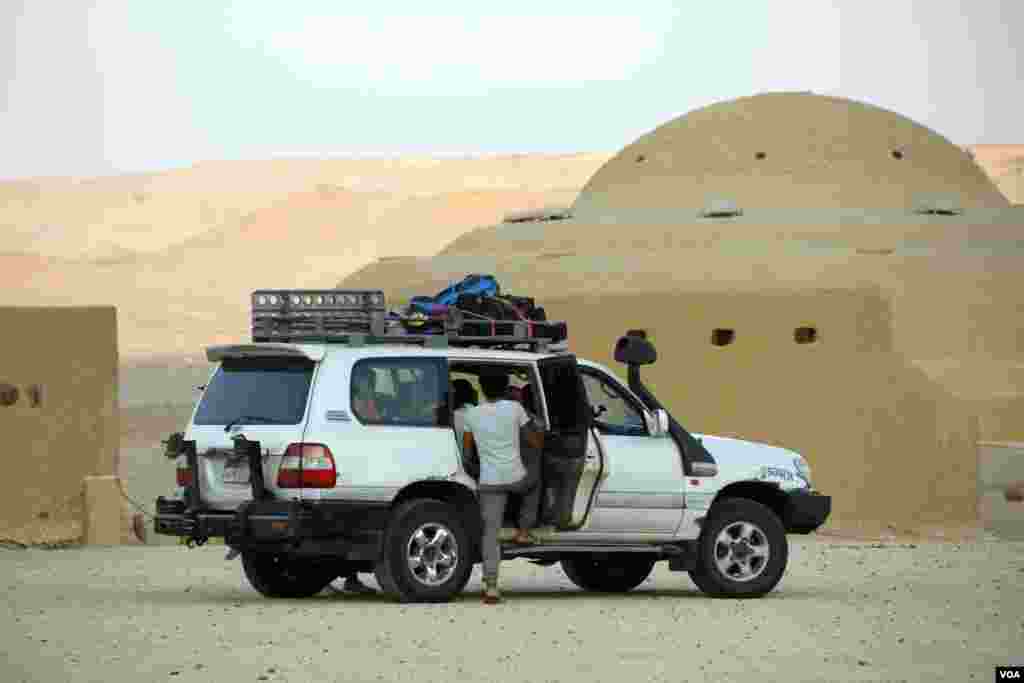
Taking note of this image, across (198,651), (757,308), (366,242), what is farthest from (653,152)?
(366,242)

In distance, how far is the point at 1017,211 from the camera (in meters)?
34.4

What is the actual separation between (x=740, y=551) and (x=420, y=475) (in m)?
2.39

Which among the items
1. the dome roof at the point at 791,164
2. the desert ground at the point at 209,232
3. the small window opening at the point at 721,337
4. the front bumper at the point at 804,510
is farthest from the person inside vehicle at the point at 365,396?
the dome roof at the point at 791,164

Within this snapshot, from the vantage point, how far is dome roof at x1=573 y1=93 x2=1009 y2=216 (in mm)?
34594

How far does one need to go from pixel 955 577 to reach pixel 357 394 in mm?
5098

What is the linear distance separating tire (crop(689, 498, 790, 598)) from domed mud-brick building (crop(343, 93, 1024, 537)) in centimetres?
994

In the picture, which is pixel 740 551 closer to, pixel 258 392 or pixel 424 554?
pixel 424 554

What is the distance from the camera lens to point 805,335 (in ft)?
82.2

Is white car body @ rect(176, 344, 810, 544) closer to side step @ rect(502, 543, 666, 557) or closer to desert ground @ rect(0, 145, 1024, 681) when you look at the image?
side step @ rect(502, 543, 666, 557)

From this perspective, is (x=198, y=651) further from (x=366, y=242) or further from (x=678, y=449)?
(x=366, y=242)

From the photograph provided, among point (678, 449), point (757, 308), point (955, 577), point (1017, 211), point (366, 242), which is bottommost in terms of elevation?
point (955, 577)

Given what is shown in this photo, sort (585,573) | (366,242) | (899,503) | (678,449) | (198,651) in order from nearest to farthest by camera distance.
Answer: (198,651) → (678,449) → (585,573) → (899,503) → (366,242)

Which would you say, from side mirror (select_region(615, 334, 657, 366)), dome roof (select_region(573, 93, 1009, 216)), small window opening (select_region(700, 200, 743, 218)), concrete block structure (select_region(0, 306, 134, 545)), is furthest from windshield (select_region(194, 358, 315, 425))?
dome roof (select_region(573, 93, 1009, 216))

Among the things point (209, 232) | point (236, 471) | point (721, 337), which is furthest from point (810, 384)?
point (209, 232)
